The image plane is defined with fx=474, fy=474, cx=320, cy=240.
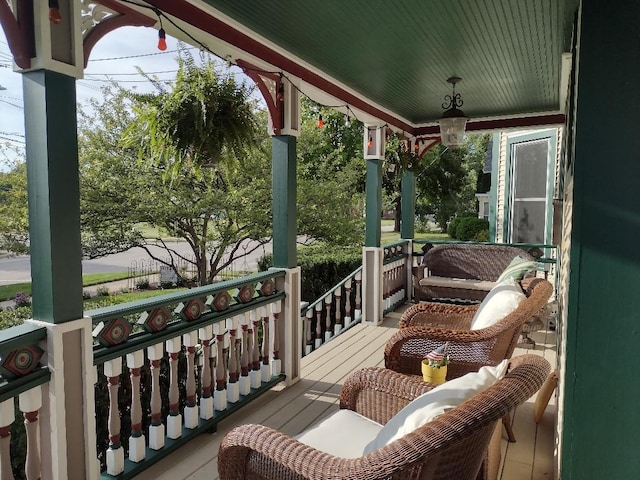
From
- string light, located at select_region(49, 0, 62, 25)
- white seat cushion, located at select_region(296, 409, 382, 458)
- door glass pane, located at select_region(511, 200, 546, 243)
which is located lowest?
white seat cushion, located at select_region(296, 409, 382, 458)

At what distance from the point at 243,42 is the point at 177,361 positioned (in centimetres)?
199

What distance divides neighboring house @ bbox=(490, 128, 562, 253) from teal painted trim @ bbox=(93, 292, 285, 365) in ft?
17.5

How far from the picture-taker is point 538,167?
731cm

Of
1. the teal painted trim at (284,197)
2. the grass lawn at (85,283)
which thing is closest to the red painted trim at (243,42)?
the teal painted trim at (284,197)

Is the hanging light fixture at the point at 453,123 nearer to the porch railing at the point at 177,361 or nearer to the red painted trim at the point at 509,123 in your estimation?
the red painted trim at the point at 509,123

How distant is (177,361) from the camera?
2748 mm

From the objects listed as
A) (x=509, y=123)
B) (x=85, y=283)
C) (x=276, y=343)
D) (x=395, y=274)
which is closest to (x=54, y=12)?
(x=276, y=343)

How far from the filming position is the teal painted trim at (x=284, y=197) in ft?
11.5

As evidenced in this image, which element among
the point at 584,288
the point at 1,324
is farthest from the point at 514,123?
the point at 1,324

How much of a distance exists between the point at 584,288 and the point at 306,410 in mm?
2239

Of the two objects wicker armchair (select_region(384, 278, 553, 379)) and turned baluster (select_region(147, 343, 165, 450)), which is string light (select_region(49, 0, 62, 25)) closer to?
turned baluster (select_region(147, 343, 165, 450))

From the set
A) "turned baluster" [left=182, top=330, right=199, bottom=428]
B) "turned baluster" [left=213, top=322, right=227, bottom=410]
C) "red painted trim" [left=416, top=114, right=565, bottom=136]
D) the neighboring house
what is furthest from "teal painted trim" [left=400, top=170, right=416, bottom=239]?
"turned baluster" [left=182, top=330, right=199, bottom=428]

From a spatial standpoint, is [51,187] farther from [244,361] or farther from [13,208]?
[13,208]

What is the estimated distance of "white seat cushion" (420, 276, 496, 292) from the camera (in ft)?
18.1
